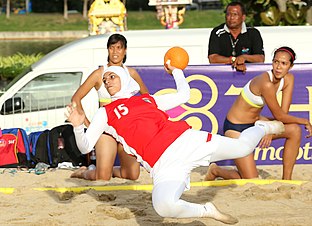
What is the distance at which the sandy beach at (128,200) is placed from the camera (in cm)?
741

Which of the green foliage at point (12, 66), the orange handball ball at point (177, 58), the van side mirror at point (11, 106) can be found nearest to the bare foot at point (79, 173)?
the van side mirror at point (11, 106)

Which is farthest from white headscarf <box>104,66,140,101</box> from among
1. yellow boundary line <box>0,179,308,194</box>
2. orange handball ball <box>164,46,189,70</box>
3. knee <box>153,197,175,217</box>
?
yellow boundary line <box>0,179,308,194</box>

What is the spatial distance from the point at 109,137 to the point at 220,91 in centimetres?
200

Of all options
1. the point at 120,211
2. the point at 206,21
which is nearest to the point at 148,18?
the point at 206,21

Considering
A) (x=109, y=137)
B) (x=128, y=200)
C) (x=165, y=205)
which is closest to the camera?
(x=165, y=205)

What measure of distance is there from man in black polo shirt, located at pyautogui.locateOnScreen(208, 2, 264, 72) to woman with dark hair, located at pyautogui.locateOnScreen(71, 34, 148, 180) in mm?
1615

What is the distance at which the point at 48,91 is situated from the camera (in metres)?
11.6

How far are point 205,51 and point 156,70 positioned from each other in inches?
57.5

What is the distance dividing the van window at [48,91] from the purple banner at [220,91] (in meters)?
1.72

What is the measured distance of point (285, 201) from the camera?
8133 millimetres

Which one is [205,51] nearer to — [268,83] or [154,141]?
[268,83]

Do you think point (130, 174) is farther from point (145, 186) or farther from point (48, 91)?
point (48, 91)

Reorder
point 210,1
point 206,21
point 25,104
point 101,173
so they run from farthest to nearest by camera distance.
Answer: point 210,1 < point 206,21 < point 25,104 < point 101,173

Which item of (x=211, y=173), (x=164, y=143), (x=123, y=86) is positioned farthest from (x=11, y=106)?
(x=164, y=143)
